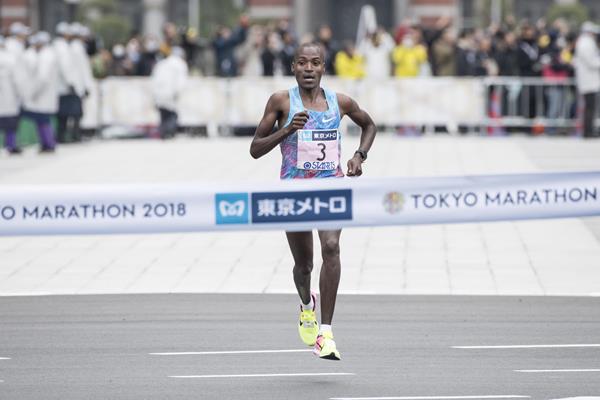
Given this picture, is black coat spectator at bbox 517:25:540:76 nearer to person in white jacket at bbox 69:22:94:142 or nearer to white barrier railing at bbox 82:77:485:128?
white barrier railing at bbox 82:77:485:128

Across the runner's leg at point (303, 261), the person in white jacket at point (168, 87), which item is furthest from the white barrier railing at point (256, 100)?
the runner's leg at point (303, 261)

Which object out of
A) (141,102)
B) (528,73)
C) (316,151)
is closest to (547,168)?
(528,73)

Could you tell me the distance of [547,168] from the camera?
22.2 m

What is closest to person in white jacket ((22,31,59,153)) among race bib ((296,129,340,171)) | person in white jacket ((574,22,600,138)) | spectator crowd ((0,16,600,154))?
spectator crowd ((0,16,600,154))

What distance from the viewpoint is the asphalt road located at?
8.34 meters

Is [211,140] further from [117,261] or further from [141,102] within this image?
[117,261]

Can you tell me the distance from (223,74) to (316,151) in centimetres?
2398

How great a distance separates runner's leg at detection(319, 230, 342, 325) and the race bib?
15.3 inches

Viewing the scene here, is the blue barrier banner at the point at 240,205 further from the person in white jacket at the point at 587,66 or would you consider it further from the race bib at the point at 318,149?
the person in white jacket at the point at 587,66

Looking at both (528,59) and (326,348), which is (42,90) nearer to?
(528,59)

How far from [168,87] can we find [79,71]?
7.24 feet

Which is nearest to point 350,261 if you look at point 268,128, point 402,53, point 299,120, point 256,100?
point 268,128

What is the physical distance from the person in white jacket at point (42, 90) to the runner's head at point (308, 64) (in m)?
17.6

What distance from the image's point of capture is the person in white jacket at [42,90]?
2603 cm
